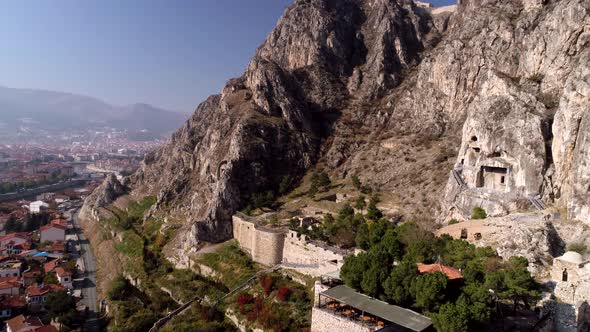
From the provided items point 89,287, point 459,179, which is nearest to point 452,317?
point 459,179

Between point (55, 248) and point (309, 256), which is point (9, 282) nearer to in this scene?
point (55, 248)

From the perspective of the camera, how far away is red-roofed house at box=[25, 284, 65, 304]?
42781 mm

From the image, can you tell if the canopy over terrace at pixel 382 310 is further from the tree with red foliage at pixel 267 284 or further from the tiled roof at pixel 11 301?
the tiled roof at pixel 11 301

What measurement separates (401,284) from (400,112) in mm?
44350

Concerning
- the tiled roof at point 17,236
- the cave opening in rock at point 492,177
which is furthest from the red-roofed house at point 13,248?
the cave opening in rock at point 492,177

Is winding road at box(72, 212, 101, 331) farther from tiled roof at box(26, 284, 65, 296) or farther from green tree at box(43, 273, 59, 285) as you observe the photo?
green tree at box(43, 273, 59, 285)

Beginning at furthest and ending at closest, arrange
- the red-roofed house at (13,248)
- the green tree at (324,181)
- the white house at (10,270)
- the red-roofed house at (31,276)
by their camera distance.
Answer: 1. the red-roofed house at (13,248)
2. the green tree at (324,181)
3. the white house at (10,270)
4. the red-roofed house at (31,276)

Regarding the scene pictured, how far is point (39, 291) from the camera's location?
143ft

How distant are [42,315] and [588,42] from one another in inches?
2228

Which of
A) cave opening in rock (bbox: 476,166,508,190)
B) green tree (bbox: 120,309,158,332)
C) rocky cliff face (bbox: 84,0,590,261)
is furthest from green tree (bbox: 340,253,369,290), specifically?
cave opening in rock (bbox: 476,166,508,190)

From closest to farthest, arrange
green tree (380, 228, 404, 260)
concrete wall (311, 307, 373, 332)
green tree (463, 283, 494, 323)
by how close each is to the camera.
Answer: green tree (463, 283, 494, 323) → concrete wall (311, 307, 373, 332) → green tree (380, 228, 404, 260)

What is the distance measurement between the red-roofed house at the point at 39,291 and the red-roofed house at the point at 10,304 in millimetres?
644

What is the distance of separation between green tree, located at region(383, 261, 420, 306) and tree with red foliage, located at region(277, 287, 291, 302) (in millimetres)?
9621

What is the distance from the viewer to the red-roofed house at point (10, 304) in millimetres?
40281
